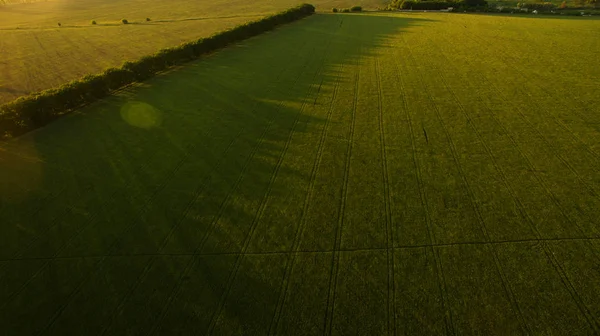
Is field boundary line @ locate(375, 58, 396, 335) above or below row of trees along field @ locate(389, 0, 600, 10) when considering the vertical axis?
below

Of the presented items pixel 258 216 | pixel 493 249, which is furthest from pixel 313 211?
pixel 493 249

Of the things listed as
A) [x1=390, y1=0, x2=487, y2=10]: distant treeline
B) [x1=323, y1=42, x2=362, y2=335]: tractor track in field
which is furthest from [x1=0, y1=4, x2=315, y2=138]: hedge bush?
[x1=390, y1=0, x2=487, y2=10]: distant treeline

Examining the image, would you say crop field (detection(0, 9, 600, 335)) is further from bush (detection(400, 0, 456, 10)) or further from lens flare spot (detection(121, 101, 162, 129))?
bush (detection(400, 0, 456, 10))

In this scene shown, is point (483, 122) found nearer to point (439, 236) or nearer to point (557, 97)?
point (557, 97)

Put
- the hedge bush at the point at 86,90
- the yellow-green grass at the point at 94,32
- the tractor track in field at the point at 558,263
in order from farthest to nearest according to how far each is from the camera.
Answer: the yellow-green grass at the point at 94,32 → the hedge bush at the point at 86,90 → the tractor track in field at the point at 558,263

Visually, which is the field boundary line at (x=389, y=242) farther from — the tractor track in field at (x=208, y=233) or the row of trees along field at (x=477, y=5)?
the row of trees along field at (x=477, y=5)

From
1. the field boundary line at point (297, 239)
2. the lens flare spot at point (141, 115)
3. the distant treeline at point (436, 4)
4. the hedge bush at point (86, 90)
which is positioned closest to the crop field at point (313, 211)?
the field boundary line at point (297, 239)
